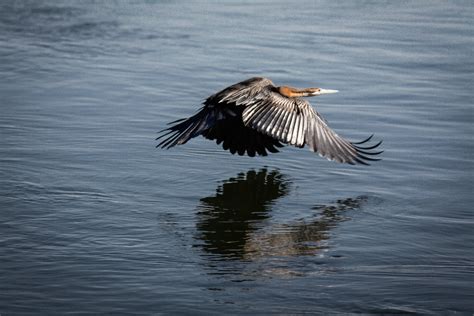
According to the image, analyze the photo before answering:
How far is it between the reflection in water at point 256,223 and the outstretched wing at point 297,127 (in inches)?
19.1

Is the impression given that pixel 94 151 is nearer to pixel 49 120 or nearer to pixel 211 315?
pixel 49 120

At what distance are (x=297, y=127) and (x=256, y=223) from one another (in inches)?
47.2

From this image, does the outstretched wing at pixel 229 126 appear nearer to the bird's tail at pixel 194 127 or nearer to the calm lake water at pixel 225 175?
the bird's tail at pixel 194 127

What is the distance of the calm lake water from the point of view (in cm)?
655

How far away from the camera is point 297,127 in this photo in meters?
8.80

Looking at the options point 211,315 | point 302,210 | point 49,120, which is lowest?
point 211,315

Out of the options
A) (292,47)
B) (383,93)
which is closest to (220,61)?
(292,47)

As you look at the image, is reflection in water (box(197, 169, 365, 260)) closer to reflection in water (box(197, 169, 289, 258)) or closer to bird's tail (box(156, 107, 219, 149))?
reflection in water (box(197, 169, 289, 258))

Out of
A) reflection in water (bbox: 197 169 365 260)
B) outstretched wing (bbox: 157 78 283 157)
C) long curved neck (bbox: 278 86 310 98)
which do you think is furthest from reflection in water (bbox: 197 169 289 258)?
long curved neck (bbox: 278 86 310 98)

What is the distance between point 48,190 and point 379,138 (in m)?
3.68

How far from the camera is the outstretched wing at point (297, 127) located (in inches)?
342

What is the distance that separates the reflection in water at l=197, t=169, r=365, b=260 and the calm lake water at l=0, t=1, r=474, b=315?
0.08 feet

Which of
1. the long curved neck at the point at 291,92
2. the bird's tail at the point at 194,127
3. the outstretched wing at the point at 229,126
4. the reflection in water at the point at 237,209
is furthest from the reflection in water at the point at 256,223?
the long curved neck at the point at 291,92

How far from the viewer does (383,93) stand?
467 inches
